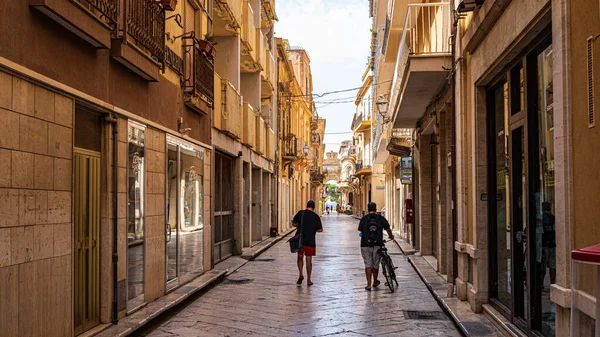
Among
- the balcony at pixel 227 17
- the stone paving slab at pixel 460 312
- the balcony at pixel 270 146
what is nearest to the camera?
the stone paving slab at pixel 460 312

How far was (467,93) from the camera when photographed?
10.3 m

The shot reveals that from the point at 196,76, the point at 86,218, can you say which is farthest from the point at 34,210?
the point at 196,76

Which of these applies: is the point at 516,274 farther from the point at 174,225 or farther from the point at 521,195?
the point at 174,225

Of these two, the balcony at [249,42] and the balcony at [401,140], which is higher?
the balcony at [249,42]

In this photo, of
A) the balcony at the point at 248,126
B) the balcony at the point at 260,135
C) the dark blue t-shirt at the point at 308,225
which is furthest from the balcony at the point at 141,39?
the balcony at the point at 260,135

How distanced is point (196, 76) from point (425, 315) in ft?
20.1

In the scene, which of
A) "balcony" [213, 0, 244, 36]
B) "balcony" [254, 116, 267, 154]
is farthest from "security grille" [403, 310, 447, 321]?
"balcony" [254, 116, 267, 154]

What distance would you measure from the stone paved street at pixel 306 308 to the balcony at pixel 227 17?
626cm

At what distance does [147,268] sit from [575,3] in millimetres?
7095

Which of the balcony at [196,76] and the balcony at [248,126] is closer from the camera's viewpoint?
the balcony at [196,76]

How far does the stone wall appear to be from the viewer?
18.9 ft

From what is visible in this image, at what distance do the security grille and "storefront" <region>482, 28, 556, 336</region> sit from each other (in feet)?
2.79

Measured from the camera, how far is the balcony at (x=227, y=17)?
1611 centimetres

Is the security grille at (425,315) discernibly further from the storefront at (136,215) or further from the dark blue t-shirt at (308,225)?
the storefront at (136,215)
